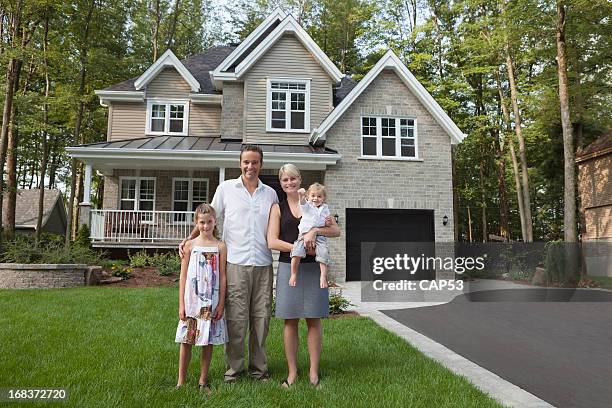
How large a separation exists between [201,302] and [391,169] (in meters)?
12.6

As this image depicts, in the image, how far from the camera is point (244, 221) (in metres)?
4.04

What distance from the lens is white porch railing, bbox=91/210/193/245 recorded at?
15.0 m

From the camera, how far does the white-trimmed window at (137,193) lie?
17.0 meters

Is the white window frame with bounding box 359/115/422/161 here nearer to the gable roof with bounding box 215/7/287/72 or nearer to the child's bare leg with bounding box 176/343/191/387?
the gable roof with bounding box 215/7/287/72

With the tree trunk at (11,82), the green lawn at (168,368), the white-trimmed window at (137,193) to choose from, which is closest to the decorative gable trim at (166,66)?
the white-trimmed window at (137,193)

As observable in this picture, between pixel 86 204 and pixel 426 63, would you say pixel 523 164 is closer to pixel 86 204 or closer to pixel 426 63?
pixel 426 63

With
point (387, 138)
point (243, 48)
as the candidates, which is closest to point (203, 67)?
point (243, 48)

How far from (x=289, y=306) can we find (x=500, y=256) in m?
15.1

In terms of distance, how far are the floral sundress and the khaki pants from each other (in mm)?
147

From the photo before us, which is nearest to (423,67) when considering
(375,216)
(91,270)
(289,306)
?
(375,216)

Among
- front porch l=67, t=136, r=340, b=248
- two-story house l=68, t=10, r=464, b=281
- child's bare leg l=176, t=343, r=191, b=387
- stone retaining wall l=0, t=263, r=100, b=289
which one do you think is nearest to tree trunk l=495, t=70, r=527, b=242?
two-story house l=68, t=10, r=464, b=281

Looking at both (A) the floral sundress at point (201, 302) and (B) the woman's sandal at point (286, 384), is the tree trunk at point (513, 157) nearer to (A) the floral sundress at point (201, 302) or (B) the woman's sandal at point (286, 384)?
(B) the woman's sandal at point (286, 384)

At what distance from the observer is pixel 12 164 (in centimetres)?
2080

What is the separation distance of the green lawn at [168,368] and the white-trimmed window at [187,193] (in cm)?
983
